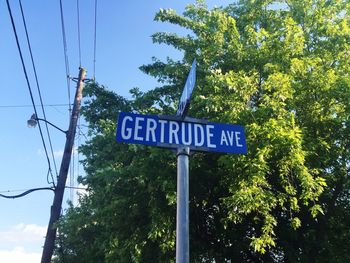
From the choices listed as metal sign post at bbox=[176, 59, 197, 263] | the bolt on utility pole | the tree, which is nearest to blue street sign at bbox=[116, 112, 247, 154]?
metal sign post at bbox=[176, 59, 197, 263]

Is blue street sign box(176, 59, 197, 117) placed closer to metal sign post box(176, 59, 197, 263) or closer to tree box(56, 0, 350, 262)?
metal sign post box(176, 59, 197, 263)

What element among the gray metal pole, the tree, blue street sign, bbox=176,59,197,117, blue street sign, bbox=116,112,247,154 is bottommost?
the gray metal pole

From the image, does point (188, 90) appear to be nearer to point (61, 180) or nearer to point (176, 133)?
point (176, 133)

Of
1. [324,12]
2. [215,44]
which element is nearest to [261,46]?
[215,44]

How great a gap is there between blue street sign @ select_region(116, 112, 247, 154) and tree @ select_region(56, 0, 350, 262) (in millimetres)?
3941

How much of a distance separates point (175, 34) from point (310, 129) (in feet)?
17.3

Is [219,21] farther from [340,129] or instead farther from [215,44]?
[340,129]

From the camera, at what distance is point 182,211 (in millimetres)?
3133

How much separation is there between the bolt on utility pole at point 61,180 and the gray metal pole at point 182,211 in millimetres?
8033

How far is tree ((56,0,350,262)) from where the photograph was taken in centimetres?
816

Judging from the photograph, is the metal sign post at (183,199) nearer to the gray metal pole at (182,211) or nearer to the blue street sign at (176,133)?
the gray metal pole at (182,211)

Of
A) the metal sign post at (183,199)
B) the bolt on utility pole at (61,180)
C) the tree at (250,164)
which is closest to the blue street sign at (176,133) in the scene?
the metal sign post at (183,199)

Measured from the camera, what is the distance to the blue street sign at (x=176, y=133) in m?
3.55

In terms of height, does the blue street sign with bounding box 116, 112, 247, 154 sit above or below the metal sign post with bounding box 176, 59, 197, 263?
above
